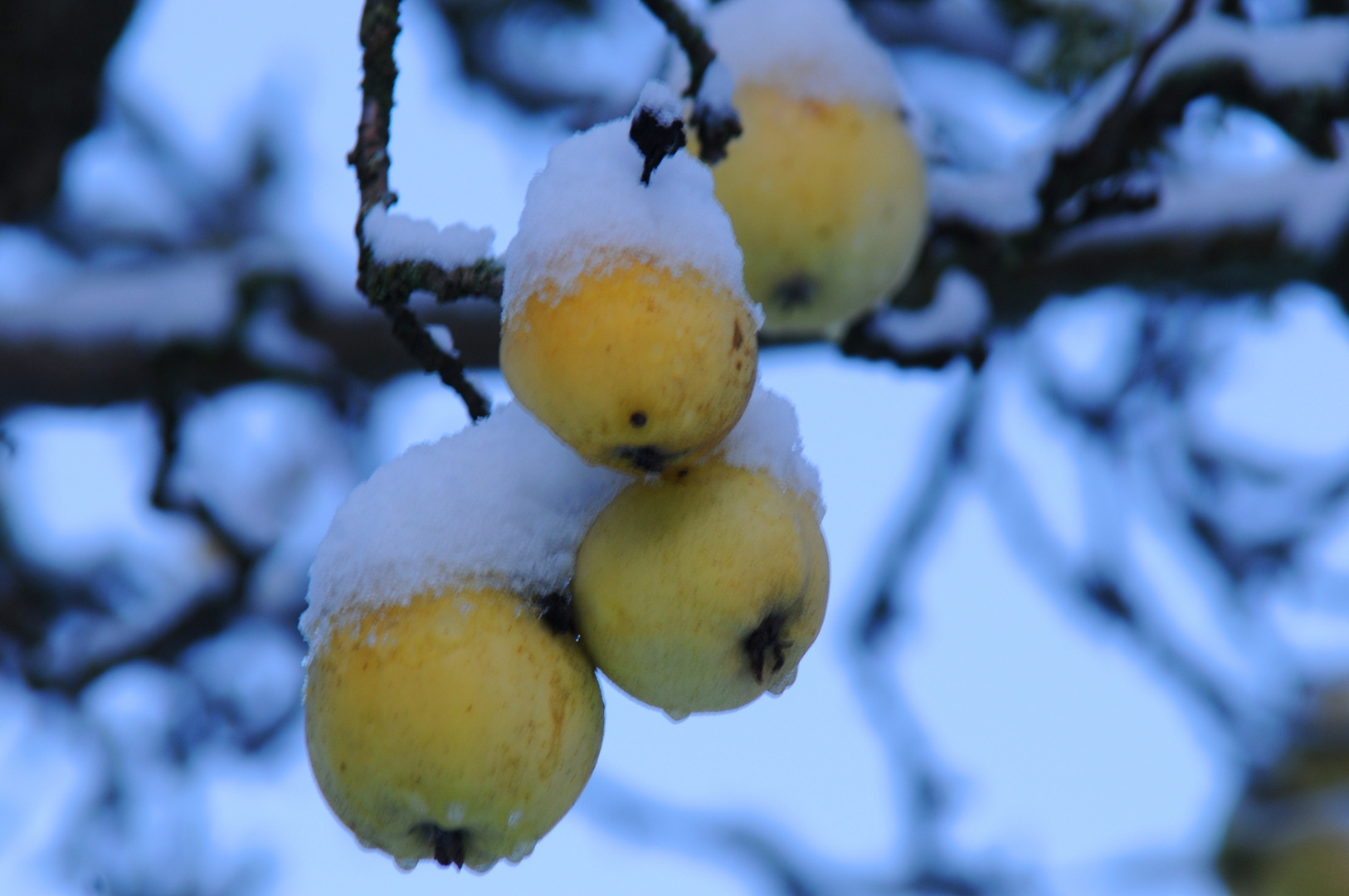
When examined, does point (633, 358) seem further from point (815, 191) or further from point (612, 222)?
point (815, 191)

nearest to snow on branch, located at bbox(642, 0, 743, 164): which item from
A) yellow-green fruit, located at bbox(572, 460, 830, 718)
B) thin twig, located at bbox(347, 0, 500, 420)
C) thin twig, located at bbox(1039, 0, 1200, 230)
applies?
thin twig, located at bbox(347, 0, 500, 420)

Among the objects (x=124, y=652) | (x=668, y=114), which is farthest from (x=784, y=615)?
(x=124, y=652)

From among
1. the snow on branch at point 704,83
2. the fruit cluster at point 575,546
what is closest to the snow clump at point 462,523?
the fruit cluster at point 575,546

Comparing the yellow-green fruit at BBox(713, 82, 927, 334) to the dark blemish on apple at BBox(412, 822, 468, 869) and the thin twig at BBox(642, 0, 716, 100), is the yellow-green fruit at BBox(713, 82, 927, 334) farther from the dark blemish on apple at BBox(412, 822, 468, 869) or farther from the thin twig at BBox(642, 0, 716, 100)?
the dark blemish on apple at BBox(412, 822, 468, 869)

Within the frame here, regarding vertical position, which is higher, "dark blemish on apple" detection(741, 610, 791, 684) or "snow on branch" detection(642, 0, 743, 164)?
"snow on branch" detection(642, 0, 743, 164)

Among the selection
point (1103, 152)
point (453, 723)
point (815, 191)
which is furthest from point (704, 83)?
point (1103, 152)

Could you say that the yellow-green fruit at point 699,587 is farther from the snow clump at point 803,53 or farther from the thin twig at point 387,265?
the snow clump at point 803,53

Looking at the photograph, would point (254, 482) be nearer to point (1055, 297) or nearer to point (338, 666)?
point (1055, 297)

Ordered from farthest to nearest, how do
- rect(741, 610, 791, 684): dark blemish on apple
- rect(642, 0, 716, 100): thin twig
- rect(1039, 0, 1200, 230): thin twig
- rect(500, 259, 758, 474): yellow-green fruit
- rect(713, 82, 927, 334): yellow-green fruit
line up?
rect(1039, 0, 1200, 230): thin twig < rect(713, 82, 927, 334): yellow-green fruit < rect(642, 0, 716, 100): thin twig < rect(741, 610, 791, 684): dark blemish on apple < rect(500, 259, 758, 474): yellow-green fruit
